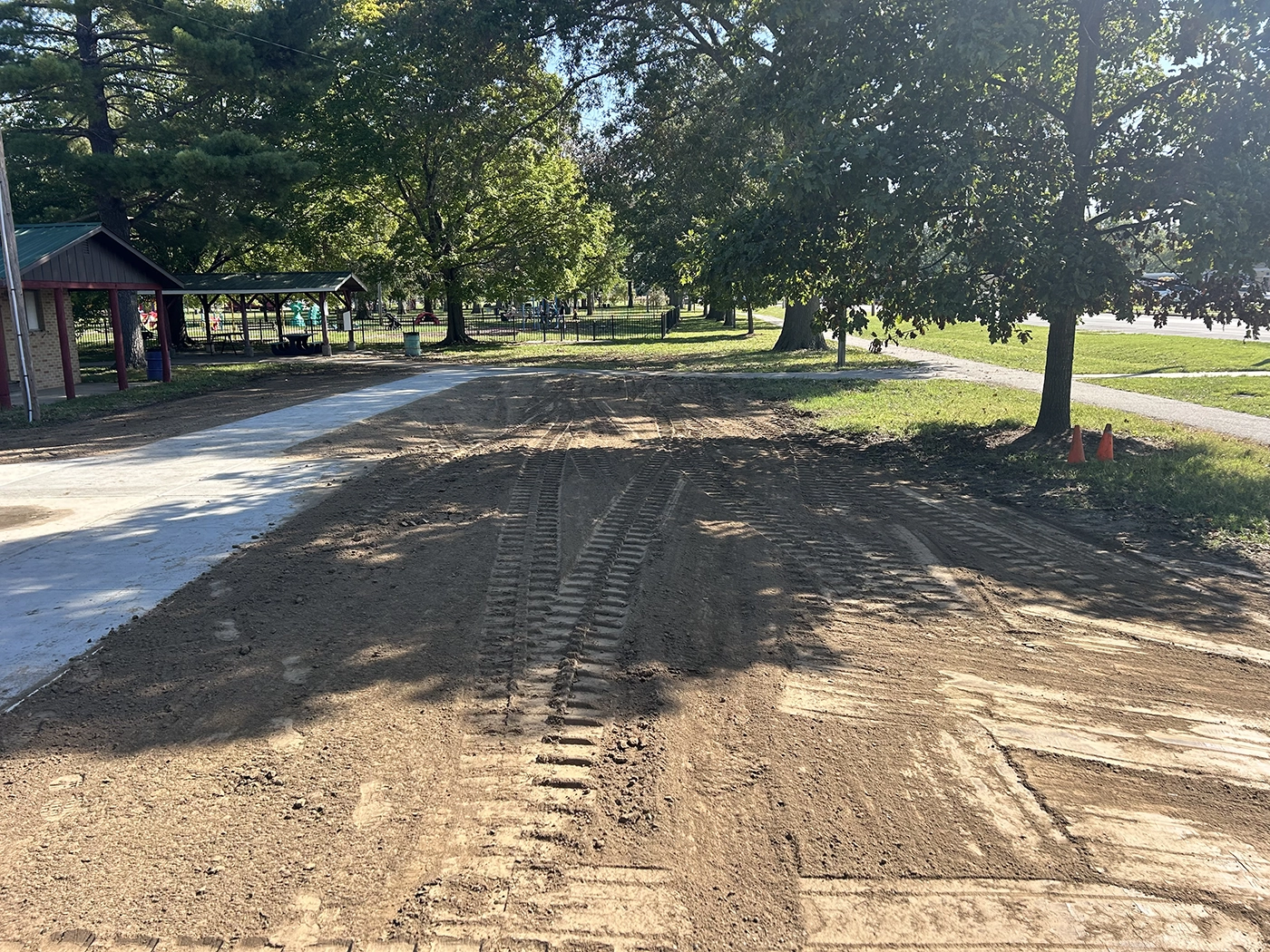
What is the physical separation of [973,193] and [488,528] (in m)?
7.00

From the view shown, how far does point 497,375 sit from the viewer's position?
2458 cm

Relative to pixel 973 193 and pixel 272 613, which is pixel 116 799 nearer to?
pixel 272 613

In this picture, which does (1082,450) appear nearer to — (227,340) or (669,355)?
(669,355)

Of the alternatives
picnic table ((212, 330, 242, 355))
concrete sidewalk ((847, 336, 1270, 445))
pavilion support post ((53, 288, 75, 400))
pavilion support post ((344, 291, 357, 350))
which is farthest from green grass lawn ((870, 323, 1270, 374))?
picnic table ((212, 330, 242, 355))

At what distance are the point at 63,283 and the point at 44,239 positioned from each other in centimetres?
130

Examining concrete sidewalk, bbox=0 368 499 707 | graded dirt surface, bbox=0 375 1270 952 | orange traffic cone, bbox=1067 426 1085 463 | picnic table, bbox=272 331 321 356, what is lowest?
graded dirt surface, bbox=0 375 1270 952

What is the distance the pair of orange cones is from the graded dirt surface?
11.9 ft

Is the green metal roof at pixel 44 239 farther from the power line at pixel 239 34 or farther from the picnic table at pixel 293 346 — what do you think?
the picnic table at pixel 293 346

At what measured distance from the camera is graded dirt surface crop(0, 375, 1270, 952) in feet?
10.3

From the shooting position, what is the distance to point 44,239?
19.1 meters

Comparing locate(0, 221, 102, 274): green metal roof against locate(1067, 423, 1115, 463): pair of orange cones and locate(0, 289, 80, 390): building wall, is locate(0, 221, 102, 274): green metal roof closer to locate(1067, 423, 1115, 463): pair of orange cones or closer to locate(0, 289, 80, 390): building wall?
locate(0, 289, 80, 390): building wall

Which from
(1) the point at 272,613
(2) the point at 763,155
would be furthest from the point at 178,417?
(2) the point at 763,155

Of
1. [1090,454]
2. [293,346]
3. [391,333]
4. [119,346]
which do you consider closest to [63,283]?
[119,346]

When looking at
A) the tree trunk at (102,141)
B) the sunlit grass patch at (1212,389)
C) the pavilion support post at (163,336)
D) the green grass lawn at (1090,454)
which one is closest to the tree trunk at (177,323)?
the tree trunk at (102,141)
